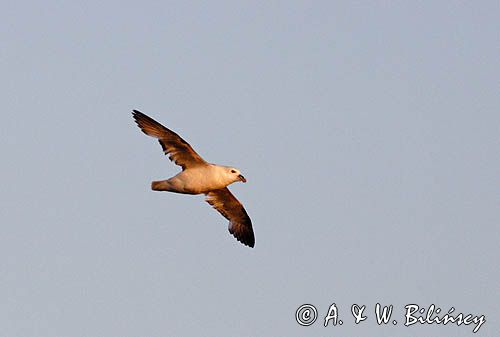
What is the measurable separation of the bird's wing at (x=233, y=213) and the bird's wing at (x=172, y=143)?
395 centimetres

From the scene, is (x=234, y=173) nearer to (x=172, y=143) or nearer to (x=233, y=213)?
(x=172, y=143)

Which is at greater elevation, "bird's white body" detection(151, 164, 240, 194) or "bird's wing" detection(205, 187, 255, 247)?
"bird's wing" detection(205, 187, 255, 247)

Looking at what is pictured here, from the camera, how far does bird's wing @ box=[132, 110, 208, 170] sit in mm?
39250

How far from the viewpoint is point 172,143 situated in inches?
1559

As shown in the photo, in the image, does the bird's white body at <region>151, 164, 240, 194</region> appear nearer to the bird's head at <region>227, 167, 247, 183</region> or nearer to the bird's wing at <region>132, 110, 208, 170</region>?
the bird's head at <region>227, 167, 247, 183</region>

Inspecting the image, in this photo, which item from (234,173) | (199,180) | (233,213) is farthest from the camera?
(233,213)

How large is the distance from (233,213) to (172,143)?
19.3 feet

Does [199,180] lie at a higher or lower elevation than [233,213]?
lower

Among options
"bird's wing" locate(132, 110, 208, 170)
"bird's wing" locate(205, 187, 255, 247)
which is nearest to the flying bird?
"bird's wing" locate(132, 110, 208, 170)

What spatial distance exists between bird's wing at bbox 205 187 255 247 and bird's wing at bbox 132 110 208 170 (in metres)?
3.95

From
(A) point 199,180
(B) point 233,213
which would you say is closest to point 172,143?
(A) point 199,180

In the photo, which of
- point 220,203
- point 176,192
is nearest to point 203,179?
point 176,192

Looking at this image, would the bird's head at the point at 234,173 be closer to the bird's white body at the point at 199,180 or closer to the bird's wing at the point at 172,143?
the bird's white body at the point at 199,180

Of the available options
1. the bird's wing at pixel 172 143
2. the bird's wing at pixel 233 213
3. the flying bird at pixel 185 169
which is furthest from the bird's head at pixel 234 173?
the bird's wing at pixel 233 213
